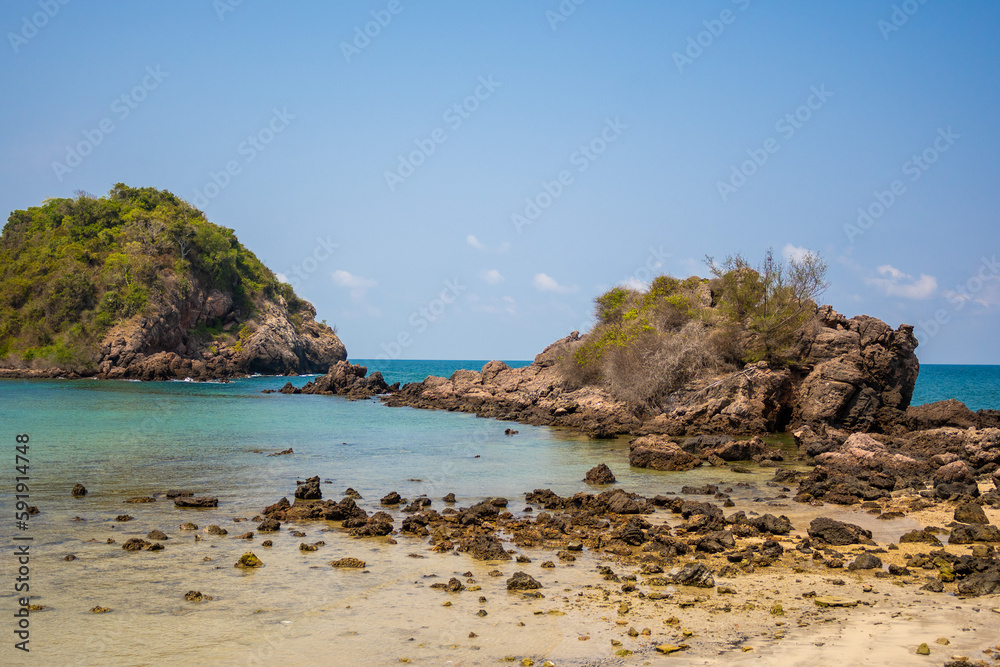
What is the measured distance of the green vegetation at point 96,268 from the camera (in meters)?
68.9

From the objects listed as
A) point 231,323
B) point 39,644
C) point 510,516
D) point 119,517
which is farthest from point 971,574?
point 231,323

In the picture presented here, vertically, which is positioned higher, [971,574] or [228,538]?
[971,574]

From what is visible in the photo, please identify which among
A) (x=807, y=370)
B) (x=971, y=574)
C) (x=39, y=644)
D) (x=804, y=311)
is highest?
(x=804, y=311)

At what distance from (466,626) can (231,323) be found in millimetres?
84798

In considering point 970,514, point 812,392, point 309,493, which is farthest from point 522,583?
point 812,392

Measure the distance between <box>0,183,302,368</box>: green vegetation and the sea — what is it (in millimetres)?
46630

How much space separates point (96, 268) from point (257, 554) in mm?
74910

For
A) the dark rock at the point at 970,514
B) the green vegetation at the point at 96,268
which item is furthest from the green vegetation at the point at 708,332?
the green vegetation at the point at 96,268

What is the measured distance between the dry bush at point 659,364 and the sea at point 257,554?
17.3 feet

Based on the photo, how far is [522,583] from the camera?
927 cm

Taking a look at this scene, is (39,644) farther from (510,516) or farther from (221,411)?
(221,411)

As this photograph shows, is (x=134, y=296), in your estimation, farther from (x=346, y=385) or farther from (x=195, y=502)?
(x=195, y=502)

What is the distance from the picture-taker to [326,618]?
828cm

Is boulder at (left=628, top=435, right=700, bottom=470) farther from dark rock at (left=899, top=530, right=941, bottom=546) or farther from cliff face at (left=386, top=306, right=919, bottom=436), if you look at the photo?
dark rock at (left=899, top=530, right=941, bottom=546)
